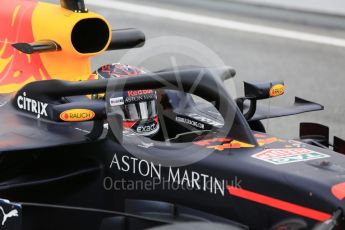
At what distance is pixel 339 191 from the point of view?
4.04 meters

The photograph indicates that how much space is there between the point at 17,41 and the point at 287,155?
2.17 metres

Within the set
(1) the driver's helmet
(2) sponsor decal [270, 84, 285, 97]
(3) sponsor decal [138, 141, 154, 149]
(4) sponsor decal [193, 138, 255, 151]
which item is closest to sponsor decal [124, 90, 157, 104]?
(1) the driver's helmet

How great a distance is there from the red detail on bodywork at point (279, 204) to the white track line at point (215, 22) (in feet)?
17.8

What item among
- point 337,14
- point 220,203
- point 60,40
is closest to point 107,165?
point 220,203

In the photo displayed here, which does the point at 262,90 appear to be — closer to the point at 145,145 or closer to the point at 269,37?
the point at 145,145

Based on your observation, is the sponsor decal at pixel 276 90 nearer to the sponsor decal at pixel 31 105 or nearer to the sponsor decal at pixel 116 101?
the sponsor decal at pixel 116 101

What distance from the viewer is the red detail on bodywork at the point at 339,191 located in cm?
401

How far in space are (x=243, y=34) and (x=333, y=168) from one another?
574 cm

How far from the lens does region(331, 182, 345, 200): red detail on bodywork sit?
401 centimetres

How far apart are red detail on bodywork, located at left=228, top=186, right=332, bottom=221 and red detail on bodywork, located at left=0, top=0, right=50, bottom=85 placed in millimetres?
1793

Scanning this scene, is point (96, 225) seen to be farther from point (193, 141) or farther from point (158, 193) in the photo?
point (193, 141)

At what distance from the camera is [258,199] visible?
4.18 m

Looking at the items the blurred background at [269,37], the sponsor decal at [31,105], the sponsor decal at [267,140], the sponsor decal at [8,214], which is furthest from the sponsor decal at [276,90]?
the blurred background at [269,37]

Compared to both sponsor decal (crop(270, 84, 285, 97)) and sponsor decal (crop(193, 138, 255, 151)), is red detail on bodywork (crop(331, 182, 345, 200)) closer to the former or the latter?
sponsor decal (crop(193, 138, 255, 151))
